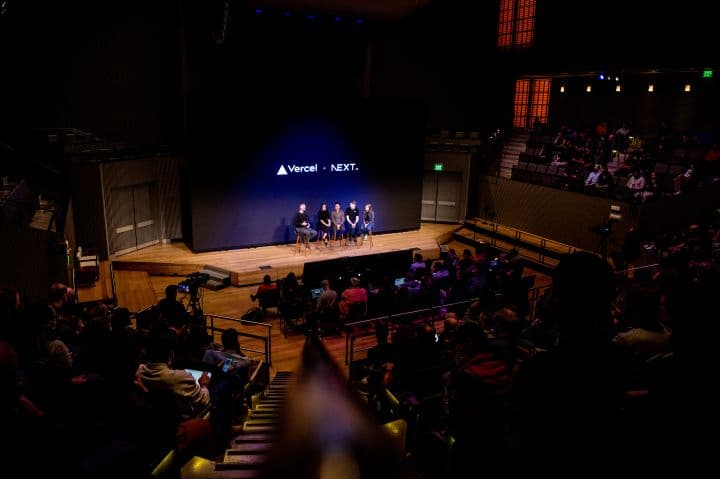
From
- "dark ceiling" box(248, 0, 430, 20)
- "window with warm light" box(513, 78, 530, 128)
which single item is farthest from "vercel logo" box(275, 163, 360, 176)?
"window with warm light" box(513, 78, 530, 128)

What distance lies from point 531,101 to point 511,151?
9.74 ft

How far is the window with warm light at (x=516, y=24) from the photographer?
64.7 feet

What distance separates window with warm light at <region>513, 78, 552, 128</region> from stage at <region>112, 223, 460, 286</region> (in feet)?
25.7

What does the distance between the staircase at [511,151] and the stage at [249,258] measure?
457 centimetres

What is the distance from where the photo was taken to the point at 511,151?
19703mm

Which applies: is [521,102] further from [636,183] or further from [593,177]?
[636,183]

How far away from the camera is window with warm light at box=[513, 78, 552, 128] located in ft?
68.8

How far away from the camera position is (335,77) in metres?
18.0

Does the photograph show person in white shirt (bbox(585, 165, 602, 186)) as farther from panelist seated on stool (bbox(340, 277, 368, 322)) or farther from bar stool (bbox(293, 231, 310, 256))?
panelist seated on stool (bbox(340, 277, 368, 322))

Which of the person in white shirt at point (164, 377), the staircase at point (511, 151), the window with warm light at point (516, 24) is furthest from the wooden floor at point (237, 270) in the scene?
the window with warm light at point (516, 24)

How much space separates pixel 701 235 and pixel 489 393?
1059 cm

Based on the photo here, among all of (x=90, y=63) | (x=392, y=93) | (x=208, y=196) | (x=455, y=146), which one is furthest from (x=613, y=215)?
(x=90, y=63)

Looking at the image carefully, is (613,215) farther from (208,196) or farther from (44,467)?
(44,467)

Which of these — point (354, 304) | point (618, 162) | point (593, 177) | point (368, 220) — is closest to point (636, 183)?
point (593, 177)
